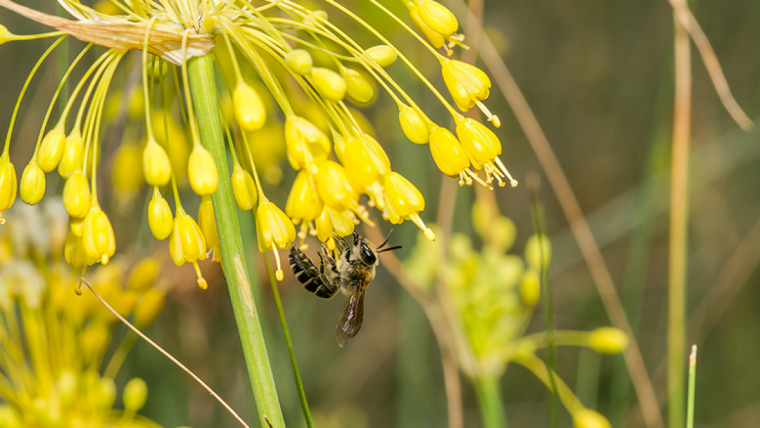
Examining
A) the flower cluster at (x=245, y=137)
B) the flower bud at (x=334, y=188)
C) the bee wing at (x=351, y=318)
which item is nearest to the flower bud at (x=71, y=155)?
the flower cluster at (x=245, y=137)

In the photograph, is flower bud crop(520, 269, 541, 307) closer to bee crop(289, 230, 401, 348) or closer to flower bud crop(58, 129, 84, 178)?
bee crop(289, 230, 401, 348)

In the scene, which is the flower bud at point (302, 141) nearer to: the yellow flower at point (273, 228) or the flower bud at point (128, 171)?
the yellow flower at point (273, 228)

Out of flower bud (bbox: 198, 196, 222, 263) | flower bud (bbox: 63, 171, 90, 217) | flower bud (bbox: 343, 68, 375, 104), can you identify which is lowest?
flower bud (bbox: 198, 196, 222, 263)

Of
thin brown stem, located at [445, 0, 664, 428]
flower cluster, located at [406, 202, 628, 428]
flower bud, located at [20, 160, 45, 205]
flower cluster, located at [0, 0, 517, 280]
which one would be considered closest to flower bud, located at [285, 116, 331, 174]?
flower cluster, located at [0, 0, 517, 280]

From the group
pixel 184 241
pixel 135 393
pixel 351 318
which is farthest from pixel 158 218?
pixel 351 318

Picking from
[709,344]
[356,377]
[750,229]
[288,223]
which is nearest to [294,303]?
[356,377]

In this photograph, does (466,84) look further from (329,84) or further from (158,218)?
(158,218)
